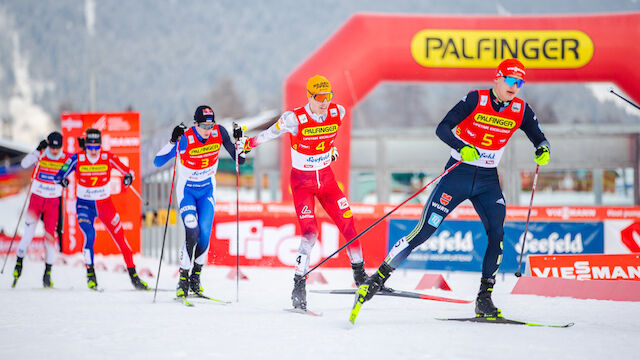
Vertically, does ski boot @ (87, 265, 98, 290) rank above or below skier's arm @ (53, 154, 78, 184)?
below

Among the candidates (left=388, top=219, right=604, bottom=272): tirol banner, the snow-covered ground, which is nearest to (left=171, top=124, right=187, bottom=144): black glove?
the snow-covered ground

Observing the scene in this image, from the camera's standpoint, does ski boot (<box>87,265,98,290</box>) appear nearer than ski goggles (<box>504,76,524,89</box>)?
No

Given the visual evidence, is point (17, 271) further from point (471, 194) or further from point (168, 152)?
point (471, 194)

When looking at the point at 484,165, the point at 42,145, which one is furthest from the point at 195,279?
→ the point at 42,145

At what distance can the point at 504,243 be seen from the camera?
11.5 metres

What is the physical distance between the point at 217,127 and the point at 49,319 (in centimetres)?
271

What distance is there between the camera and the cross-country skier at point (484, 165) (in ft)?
19.5

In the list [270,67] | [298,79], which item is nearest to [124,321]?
[298,79]

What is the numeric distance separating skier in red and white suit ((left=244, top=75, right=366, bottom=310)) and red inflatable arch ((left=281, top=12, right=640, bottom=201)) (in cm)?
744

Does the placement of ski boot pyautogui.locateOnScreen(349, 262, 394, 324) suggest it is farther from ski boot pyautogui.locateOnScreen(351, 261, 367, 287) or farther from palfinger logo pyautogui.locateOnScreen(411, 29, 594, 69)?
palfinger logo pyautogui.locateOnScreen(411, 29, 594, 69)

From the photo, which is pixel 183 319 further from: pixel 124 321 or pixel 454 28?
pixel 454 28

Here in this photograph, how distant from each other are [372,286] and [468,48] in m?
9.97

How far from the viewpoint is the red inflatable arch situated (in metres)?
14.6

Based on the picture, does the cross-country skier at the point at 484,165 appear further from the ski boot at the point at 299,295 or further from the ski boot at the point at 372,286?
the ski boot at the point at 299,295
